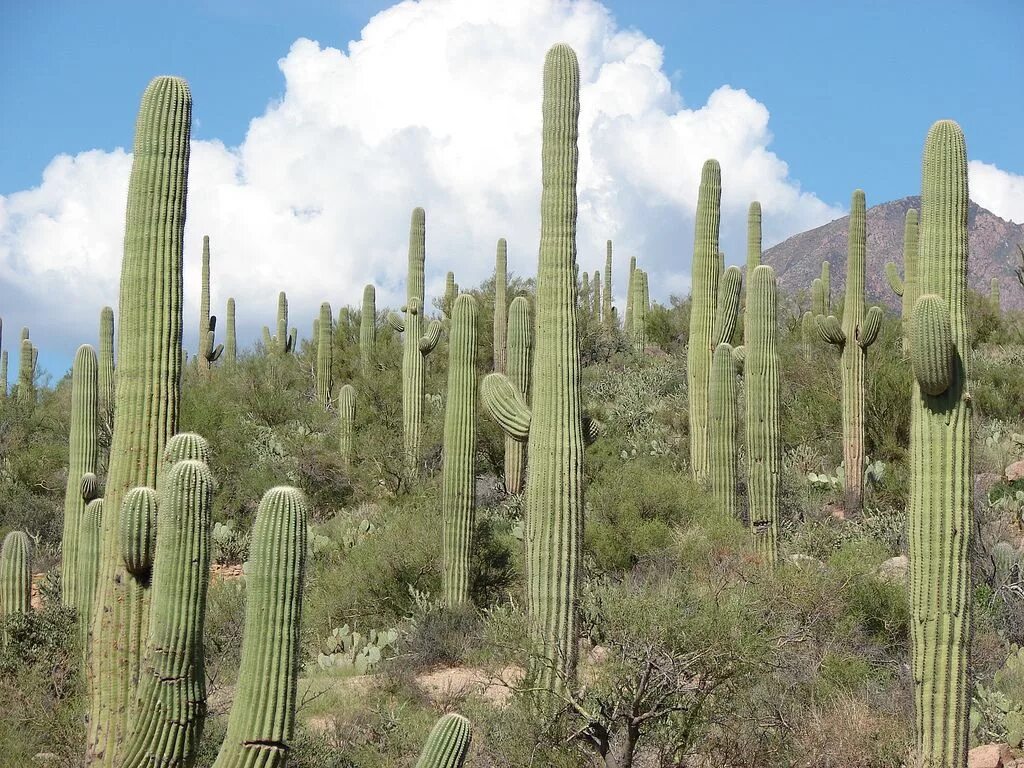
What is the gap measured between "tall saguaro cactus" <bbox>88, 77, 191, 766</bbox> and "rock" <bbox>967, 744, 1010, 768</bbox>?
5.98 meters

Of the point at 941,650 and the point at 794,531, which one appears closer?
the point at 941,650

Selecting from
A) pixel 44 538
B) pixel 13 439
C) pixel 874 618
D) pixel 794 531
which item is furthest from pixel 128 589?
pixel 13 439

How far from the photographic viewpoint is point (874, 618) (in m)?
11.0

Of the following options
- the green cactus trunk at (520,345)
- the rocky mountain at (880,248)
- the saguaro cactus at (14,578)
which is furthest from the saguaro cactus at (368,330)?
the rocky mountain at (880,248)

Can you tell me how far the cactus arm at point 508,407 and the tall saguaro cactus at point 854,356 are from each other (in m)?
7.72

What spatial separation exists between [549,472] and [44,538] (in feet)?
40.2

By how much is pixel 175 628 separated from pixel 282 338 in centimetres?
2681

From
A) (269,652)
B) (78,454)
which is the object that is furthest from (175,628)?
(78,454)

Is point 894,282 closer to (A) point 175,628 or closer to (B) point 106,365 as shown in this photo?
(B) point 106,365

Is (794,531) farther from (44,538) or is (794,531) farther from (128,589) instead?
(44,538)

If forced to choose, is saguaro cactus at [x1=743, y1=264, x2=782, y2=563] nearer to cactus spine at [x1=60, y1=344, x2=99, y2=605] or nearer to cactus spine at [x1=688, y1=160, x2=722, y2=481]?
cactus spine at [x1=688, y1=160, x2=722, y2=481]

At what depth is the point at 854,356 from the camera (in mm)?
16453

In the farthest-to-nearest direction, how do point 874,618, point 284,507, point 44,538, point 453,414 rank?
1. point 44,538
2. point 453,414
3. point 874,618
4. point 284,507

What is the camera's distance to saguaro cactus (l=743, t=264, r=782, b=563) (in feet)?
40.1
